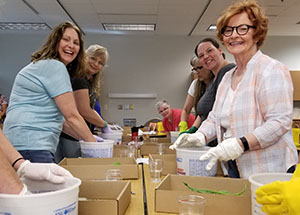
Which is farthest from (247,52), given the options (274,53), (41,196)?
(274,53)

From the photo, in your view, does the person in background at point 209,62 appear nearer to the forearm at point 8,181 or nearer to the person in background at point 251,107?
the person in background at point 251,107

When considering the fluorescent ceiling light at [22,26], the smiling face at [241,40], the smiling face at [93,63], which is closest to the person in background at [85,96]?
the smiling face at [93,63]

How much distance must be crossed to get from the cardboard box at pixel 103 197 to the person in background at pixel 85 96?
86 centimetres

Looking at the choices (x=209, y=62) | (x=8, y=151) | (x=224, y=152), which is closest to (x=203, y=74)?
(x=209, y=62)

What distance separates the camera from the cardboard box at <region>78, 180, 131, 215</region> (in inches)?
31.9

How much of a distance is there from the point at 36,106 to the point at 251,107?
1.07 meters

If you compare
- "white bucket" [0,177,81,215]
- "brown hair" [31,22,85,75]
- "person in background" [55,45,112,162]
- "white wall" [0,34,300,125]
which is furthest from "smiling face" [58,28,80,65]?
"white wall" [0,34,300,125]

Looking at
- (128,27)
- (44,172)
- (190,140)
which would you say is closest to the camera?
(44,172)

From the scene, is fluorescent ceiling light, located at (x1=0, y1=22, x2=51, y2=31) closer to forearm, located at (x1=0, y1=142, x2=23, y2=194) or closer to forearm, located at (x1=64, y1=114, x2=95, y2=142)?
forearm, located at (x1=64, y1=114, x2=95, y2=142)

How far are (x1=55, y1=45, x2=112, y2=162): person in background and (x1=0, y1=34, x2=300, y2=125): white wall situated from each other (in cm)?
373

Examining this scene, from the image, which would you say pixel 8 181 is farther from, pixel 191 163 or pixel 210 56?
pixel 210 56

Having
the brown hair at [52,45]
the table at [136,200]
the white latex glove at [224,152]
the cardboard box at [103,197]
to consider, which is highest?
the brown hair at [52,45]

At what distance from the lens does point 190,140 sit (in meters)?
1.42

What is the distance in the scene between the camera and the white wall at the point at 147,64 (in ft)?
20.9
